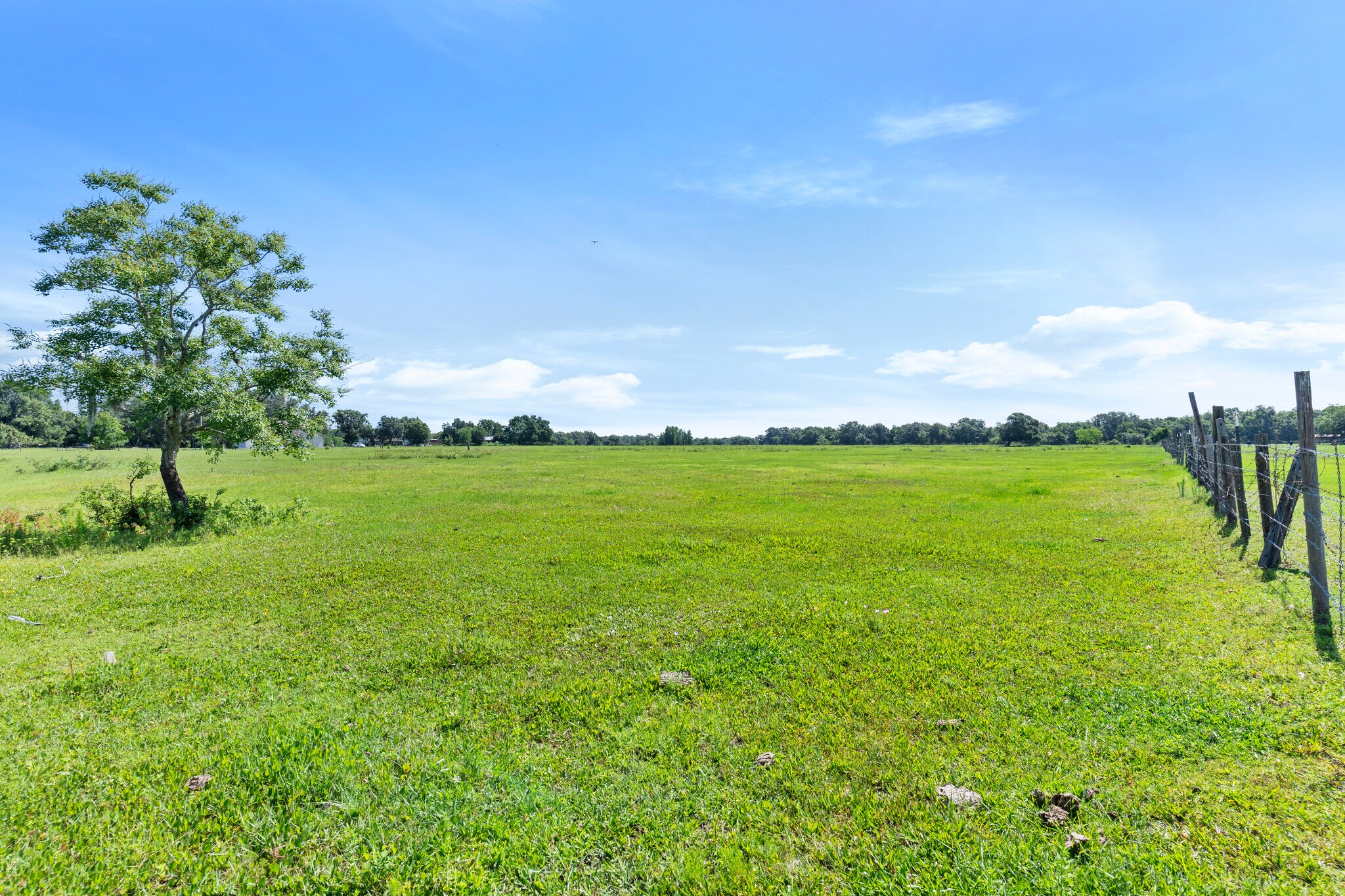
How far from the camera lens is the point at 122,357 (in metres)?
16.4

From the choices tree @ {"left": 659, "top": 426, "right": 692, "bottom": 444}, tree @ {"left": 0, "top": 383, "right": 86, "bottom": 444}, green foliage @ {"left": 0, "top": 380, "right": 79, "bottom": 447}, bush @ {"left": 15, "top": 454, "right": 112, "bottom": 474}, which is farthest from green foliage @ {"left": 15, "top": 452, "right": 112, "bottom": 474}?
tree @ {"left": 659, "top": 426, "right": 692, "bottom": 444}

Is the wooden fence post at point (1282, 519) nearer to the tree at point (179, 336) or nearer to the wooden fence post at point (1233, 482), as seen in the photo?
the wooden fence post at point (1233, 482)

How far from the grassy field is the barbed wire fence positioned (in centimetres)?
51

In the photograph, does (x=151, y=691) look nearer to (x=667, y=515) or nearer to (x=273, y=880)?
(x=273, y=880)

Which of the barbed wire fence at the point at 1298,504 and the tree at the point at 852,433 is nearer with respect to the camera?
the barbed wire fence at the point at 1298,504

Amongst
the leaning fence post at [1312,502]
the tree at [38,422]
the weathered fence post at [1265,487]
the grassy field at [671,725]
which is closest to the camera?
the grassy field at [671,725]

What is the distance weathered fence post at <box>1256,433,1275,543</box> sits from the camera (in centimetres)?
1062

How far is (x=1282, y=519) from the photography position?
10.1 m

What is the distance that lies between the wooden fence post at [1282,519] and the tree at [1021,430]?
160395 millimetres

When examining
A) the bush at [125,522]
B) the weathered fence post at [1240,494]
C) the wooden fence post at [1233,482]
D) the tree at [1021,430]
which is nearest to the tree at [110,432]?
the bush at [125,522]

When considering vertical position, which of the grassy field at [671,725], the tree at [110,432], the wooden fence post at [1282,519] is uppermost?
the tree at [110,432]

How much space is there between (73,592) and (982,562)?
1864 cm

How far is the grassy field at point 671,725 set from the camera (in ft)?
13.3

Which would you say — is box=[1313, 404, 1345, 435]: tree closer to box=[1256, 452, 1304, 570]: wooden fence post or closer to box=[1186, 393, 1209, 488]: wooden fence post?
box=[1186, 393, 1209, 488]: wooden fence post
